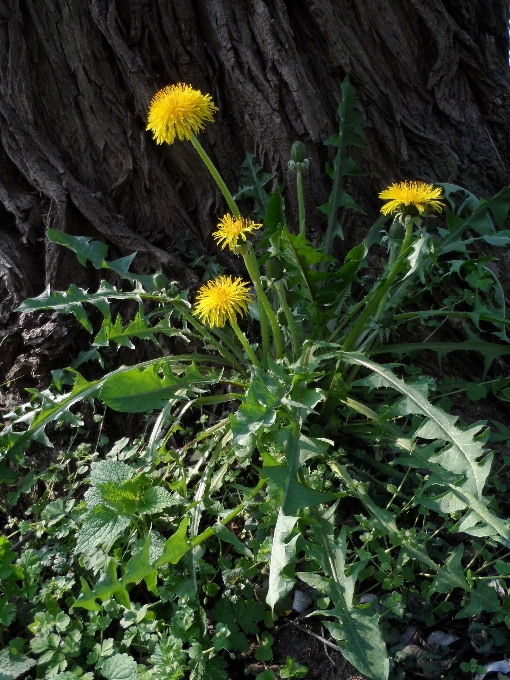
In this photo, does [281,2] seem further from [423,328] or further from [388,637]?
[388,637]

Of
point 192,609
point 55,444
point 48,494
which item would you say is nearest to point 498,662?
point 192,609

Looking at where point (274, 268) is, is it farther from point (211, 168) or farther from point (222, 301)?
point (211, 168)

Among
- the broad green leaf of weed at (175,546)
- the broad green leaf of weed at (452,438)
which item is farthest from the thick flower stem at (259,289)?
the broad green leaf of weed at (175,546)

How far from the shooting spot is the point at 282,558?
157 centimetres

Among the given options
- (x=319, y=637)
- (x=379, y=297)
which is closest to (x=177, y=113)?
(x=379, y=297)

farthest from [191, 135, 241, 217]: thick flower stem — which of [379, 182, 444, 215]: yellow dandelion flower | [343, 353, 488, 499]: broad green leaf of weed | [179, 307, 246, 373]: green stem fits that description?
[343, 353, 488, 499]: broad green leaf of weed

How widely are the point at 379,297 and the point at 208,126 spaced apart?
1.38m

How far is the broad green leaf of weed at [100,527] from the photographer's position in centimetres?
178

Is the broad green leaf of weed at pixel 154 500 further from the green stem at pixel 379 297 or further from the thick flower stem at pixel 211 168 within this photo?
the thick flower stem at pixel 211 168

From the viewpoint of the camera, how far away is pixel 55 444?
105 inches

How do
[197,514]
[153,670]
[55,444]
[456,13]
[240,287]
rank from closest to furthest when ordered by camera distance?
[153,670] < [197,514] < [240,287] < [55,444] < [456,13]

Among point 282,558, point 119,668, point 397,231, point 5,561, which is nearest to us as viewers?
point 282,558

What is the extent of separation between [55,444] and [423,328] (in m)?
1.74

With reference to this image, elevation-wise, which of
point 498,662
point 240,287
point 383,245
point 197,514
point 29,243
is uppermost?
point 29,243
